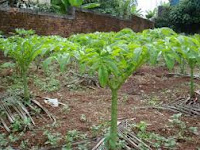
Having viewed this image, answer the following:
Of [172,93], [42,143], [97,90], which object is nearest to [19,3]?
[97,90]

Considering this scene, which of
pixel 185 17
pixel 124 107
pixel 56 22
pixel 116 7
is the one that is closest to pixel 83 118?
pixel 124 107

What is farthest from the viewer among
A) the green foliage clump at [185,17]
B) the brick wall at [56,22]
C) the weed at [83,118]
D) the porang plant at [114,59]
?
the green foliage clump at [185,17]

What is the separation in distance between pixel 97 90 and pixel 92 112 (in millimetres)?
1311

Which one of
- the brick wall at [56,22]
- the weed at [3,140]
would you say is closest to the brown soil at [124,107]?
the weed at [3,140]

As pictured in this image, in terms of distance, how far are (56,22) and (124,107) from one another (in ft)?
16.8

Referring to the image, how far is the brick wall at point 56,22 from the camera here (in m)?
6.91

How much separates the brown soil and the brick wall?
9.17 ft

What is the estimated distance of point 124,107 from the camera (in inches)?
151

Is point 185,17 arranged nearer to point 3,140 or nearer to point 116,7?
point 116,7

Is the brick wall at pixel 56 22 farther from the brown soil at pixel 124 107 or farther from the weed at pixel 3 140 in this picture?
the weed at pixel 3 140

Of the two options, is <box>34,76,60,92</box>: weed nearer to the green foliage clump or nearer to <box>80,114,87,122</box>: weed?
<box>80,114,87,122</box>: weed

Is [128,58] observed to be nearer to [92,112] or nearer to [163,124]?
[163,124]

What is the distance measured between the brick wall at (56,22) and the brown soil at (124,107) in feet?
9.17

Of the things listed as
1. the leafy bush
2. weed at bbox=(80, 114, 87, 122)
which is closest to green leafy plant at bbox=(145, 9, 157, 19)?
the leafy bush
